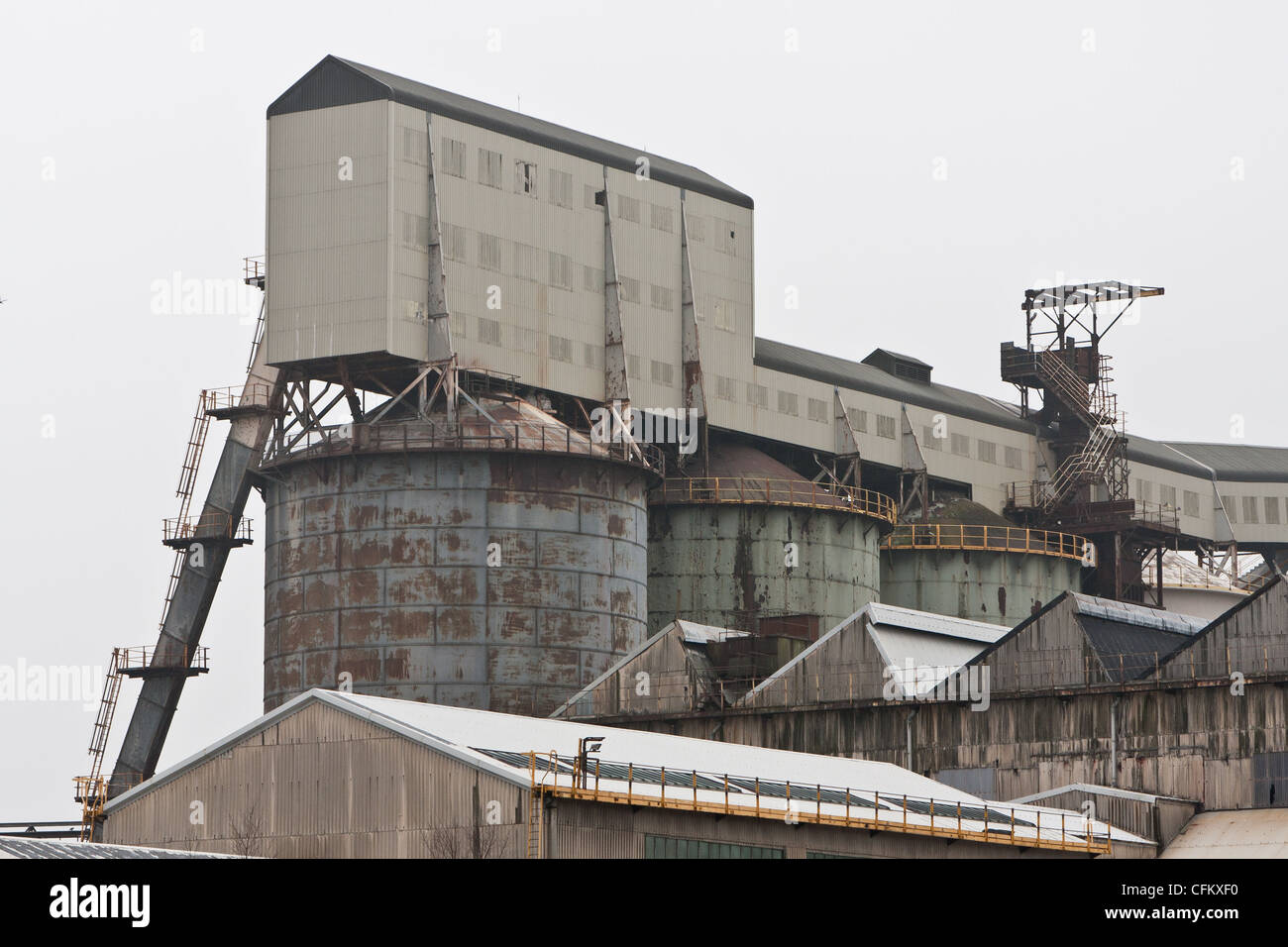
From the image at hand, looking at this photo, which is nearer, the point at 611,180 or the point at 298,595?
the point at 298,595

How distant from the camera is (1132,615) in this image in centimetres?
6044

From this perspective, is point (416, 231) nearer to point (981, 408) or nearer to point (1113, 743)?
point (1113, 743)

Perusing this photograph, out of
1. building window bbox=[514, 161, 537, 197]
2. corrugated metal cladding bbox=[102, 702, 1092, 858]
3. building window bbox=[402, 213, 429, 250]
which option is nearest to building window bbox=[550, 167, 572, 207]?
building window bbox=[514, 161, 537, 197]

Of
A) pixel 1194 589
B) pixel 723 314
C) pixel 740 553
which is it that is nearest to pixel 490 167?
pixel 723 314

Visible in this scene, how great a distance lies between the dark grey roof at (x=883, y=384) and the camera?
258 feet

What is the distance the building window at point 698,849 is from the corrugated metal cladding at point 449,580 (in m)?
20.7

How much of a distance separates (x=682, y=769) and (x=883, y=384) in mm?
41422

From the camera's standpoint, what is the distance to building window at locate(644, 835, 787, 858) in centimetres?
4044

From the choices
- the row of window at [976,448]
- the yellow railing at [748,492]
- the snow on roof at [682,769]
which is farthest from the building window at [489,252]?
the row of window at [976,448]
